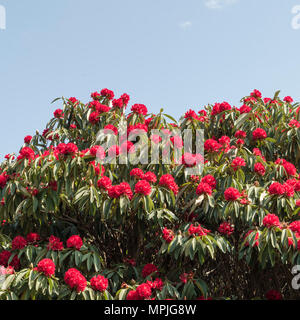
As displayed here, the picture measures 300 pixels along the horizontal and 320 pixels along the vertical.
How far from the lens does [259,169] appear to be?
14.4ft

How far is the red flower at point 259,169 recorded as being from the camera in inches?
173

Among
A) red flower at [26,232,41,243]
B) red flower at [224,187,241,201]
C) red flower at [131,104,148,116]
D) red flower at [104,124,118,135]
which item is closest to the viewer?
red flower at [224,187,241,201]

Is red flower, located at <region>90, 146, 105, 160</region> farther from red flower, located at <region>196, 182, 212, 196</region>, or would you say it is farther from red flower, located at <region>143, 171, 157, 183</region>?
red flower, located at <region>196, 182, 212, 196</region>

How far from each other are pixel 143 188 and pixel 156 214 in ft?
1.01

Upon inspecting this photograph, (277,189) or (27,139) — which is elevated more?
(27,139)

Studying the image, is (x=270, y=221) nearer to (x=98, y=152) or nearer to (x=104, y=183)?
(x=104, y=183)

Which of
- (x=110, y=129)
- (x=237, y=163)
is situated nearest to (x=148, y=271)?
(x=237, y=163)

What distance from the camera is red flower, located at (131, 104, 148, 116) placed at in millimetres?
4980

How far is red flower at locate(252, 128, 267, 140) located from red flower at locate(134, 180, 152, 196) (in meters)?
1.56

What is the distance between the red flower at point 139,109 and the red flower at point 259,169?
1397mm

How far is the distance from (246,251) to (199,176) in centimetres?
81

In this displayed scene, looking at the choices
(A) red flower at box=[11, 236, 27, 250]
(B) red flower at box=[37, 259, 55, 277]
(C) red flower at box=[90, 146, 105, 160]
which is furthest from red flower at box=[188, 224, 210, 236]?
(A) red flower at box=[11, 236, 27, 250]

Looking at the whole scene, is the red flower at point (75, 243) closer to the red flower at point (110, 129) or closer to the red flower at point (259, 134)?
the red flower at point (110, 129)

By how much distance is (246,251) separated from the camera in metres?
3.92
